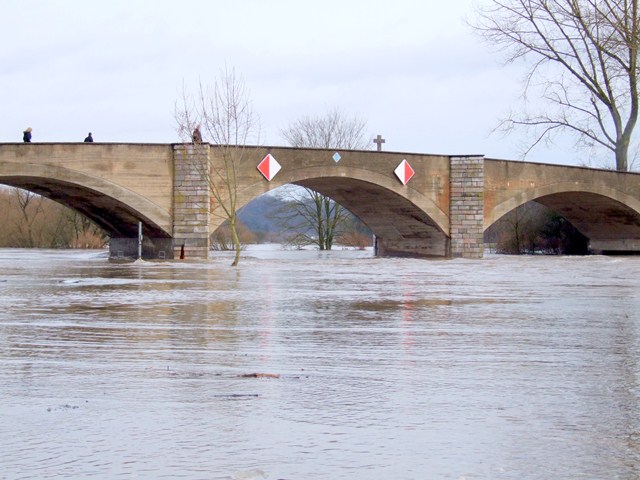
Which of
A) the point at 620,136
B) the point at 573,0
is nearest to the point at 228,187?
the point at 573,0

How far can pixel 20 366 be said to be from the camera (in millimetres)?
7023

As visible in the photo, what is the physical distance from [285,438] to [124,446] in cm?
78

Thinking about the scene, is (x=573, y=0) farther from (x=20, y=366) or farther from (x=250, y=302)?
(x=20, y=366)

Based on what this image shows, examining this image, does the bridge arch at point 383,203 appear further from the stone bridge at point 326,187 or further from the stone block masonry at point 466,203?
the stone block masonry at point 466,203

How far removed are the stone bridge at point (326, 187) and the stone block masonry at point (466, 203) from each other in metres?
0.04

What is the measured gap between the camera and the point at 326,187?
38.1m

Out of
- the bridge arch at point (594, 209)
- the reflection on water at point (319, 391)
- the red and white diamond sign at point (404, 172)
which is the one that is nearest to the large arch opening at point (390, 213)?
the red and white diamond sign at point (404, 172)

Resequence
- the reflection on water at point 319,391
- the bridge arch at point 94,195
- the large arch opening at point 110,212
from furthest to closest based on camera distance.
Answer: the large arch opening at point 110,212 < the bridge arch at point 94,195 < the reflection on water at point 319,391

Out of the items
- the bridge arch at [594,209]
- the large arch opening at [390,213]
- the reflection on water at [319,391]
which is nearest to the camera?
the reflection on water at [319,391]

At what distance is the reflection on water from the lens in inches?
169

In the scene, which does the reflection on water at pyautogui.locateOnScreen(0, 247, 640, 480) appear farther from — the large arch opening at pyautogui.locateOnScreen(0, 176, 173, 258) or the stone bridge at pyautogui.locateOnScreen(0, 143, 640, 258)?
the large arch opening at pyautogui.locateOnScreen(0, 176, 173, 258)

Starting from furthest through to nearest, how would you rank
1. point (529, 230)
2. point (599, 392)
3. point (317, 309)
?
1. point (529, 230)
2. point (317, 309)
3. point (599, 392)

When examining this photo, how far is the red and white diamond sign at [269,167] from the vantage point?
109 feet

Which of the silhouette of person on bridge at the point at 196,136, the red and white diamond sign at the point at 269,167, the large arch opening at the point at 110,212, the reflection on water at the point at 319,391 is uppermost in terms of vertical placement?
the silhouette of person on bridge at the point at 196,136
